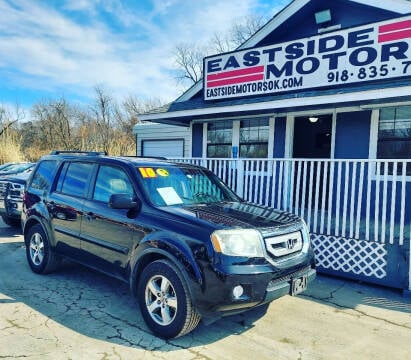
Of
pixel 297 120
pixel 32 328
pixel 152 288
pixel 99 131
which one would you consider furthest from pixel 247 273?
pixel 99 131

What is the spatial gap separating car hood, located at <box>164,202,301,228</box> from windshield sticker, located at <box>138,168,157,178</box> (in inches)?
24.2

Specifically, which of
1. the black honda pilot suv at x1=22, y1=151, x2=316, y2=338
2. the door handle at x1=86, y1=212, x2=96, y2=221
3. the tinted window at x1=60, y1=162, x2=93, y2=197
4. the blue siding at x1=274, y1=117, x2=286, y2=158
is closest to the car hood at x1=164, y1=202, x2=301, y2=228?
the black honda pilot suv at x1=22, y1=151, x2=316, y2=338

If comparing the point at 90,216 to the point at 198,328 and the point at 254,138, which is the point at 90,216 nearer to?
the point at 198,328

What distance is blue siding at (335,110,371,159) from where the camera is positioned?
765 centimetres

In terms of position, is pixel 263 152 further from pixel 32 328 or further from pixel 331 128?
pixel 32 328

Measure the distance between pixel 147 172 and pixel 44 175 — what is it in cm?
221

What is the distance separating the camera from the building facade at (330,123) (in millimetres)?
5605

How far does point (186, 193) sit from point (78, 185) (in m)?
1.55

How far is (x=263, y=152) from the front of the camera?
9328 mm

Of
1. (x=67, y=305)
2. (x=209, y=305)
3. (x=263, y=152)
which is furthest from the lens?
(x=263, y=152)

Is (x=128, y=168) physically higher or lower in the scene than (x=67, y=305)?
higher

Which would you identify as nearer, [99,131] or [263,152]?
[263,152]

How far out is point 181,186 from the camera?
174 inches

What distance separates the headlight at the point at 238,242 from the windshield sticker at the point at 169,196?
0.95 meters
